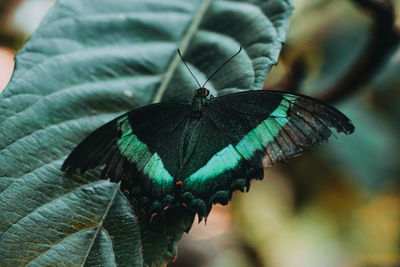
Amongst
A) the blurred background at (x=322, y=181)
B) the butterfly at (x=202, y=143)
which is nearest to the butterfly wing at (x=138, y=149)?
the butterfly at (x=202, y=143)

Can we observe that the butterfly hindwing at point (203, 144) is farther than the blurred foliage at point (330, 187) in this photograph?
No

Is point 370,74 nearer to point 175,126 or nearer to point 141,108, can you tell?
point 175,126

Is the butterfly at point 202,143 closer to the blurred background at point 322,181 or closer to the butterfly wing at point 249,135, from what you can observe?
the butterfly wing at point 249,135

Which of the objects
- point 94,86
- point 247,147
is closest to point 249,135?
point 247,147

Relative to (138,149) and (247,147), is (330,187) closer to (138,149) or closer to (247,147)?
(247,147)

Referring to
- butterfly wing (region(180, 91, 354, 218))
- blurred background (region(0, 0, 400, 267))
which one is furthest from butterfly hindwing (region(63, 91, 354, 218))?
blurred background (region(0, 0, 400, 267))

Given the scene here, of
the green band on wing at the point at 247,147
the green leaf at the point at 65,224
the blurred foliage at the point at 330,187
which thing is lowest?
the green leaf at the point at 65,224

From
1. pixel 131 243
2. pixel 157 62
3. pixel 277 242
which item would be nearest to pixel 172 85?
pixel 157 62
